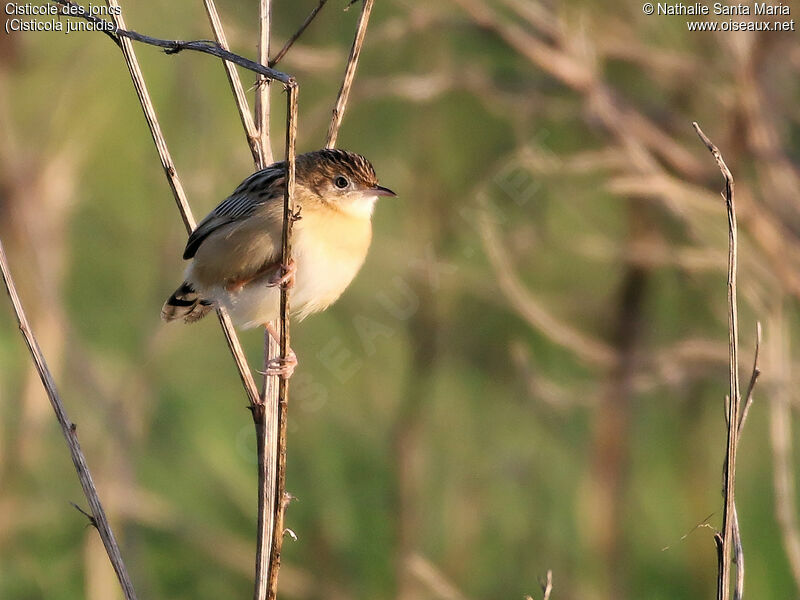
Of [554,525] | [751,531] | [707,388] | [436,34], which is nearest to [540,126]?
[436,34]

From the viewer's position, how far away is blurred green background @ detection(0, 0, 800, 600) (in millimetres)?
4742

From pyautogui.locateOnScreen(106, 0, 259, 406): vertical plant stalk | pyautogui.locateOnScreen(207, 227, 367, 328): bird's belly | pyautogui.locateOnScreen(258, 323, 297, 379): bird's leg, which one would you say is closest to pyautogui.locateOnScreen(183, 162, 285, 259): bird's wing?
pyautogui.locateOnScreen(207, 227, 367, 328): bird's belly

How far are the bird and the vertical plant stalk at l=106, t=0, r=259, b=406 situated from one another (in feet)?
1.38

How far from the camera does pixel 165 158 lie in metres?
2.45

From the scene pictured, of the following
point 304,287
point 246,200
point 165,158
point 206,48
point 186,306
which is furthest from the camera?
point 186,306

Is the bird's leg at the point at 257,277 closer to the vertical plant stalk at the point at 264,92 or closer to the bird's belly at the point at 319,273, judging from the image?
the bird's belly at the point at 319,273

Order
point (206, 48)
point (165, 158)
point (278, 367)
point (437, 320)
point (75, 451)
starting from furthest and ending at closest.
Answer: point (437, 320), point (278, 367), point (165, 158), point (75, 451), point (206, 48)

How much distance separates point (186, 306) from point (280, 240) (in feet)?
2.02

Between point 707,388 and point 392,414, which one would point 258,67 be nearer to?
point 392,414

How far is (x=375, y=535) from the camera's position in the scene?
5977 millimetres

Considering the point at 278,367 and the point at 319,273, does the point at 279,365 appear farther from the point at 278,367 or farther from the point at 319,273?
the point at 319,273

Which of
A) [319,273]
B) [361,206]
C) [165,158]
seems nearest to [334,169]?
[361,206]

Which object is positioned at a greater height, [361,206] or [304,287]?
[361,206]

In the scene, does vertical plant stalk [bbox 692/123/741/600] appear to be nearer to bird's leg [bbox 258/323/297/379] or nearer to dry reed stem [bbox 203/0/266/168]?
bird's leg [bbox 258/323/297/379]
